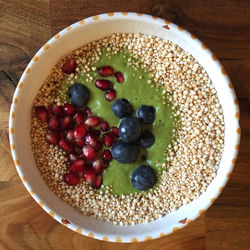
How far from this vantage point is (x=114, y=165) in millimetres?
1442

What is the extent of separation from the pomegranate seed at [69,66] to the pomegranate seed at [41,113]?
6.9 inches

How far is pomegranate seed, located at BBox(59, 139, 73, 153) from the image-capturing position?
56.4 inches

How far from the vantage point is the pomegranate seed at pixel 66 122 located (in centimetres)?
144

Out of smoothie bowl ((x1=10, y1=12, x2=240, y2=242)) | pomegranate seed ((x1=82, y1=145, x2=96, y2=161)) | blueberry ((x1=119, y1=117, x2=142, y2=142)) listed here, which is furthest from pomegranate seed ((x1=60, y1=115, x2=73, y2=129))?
blueberry ((x1=119, y1=117, x2=142, y2=142))

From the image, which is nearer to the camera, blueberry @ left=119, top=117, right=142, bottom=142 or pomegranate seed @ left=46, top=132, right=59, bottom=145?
blueberry @ left=119, top=117, right=142, bottom=142

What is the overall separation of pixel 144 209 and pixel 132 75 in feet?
1.77

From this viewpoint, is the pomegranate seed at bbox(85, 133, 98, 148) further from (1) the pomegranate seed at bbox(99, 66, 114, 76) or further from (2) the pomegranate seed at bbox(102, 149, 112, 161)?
(1) the pomegranate seed at bbox(99, 66, 114, 76)

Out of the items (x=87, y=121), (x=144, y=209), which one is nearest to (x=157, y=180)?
(x=144, y=209)

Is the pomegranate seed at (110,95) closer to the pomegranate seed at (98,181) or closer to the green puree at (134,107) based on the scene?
the green puree at (134,107)

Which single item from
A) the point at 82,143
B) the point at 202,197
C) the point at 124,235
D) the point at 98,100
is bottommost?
the point at 124,235

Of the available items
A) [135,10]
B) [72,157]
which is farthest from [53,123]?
[135,10]

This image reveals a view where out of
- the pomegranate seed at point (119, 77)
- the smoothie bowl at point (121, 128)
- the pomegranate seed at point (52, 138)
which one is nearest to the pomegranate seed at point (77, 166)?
the smoothie bowl at point (121, 128)

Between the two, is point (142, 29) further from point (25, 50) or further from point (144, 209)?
point (144, 209)

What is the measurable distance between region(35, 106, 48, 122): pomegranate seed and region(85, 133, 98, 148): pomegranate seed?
0.19 meters
